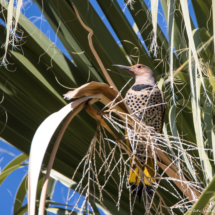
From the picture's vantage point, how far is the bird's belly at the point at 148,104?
1553 mm

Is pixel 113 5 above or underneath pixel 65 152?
above

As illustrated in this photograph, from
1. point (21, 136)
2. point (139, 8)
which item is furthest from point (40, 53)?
point (139, 8)

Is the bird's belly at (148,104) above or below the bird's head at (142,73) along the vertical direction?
below

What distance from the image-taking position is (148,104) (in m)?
1.55

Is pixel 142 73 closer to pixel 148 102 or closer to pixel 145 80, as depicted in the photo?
pixel 145 80

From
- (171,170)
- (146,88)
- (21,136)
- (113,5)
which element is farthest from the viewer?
(146,88)

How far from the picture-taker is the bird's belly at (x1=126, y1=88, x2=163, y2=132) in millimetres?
1553

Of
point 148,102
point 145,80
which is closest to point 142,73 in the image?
point 145,80

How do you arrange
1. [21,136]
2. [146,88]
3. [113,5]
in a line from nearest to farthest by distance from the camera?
1. [21,136]
2. [113,5]
3. [146,88]

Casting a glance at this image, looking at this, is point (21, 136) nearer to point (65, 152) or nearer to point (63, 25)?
point (65, 152)

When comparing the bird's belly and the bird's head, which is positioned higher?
the bird's head

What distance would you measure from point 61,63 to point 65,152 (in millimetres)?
362

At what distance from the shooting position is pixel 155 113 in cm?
163

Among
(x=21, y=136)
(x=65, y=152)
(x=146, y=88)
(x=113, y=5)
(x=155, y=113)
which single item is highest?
(x=113, y=5)
